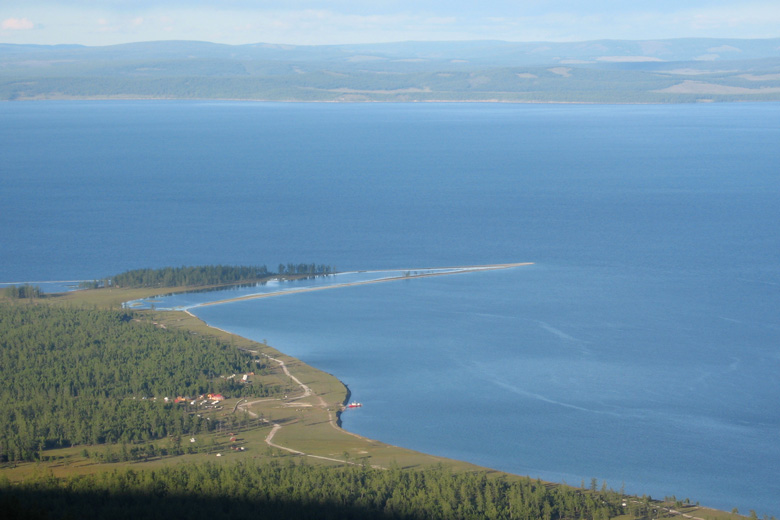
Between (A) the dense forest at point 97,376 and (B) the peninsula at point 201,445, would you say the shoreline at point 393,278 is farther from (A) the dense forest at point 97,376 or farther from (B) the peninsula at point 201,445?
(A) the dense forest at point 97,376

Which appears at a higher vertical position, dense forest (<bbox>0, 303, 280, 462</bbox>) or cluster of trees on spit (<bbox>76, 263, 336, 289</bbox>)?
cluster of trees on spit (<bbox>76, 263, 336, 289</bbox>)

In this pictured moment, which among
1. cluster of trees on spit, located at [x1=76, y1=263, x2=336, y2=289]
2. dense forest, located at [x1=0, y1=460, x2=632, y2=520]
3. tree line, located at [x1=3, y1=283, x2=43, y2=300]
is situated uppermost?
cluster of trees on spit, located at [x1=76, y1=263, x2=336, y2=289]

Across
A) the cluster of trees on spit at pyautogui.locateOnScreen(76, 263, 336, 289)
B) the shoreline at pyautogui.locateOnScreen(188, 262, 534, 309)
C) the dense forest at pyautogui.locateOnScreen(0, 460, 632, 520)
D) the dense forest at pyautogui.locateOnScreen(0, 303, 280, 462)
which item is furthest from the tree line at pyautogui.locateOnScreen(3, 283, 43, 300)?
the dense forest at pyautogui.locateOnScreen(0, 460, 632, 520)

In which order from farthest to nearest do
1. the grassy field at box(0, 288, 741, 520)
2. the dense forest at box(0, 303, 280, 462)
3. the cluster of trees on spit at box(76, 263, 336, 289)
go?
the cluster of trees on spit at box(76, 263, 336, 289)
the dense forest at box(0, 303, 280, 462)
the grassy field at box(0, 288, 741, 520)

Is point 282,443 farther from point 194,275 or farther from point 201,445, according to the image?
point 194,275

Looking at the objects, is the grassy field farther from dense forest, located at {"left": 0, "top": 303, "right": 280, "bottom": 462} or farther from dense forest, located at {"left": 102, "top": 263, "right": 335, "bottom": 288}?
dense forest, located at {"left": 102, "top": 263, "right": 335, "bottom": 288}
